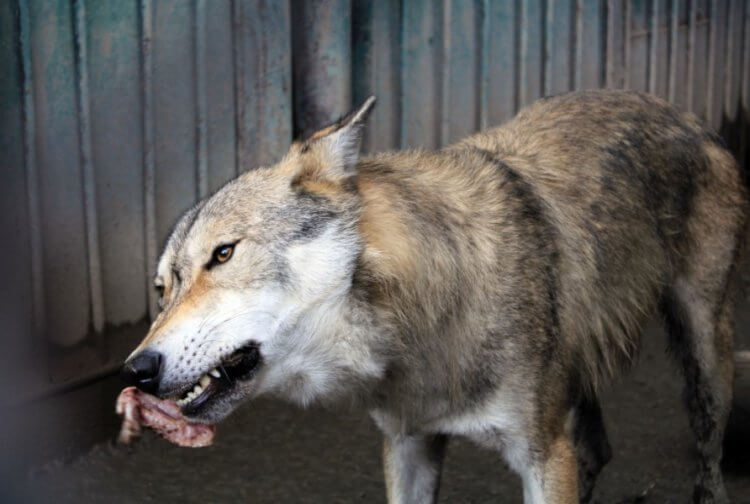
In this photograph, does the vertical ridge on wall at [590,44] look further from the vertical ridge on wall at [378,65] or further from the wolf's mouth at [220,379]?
the wolf's mouth at [220,379]

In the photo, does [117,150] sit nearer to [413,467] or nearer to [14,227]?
[14,227]

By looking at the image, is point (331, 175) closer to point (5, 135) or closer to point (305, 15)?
point (5, 135)

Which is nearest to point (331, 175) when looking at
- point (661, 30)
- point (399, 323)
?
point (399, 323)

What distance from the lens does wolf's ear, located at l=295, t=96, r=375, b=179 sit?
3799 millimetres

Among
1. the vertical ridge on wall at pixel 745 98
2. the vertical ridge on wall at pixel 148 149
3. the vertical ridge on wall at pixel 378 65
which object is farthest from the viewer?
the vertical ridge on wall at pixel 745 98

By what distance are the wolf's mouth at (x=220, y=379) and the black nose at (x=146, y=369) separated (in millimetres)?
129

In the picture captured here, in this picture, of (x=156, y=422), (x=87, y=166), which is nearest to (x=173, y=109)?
(x=87, y=166)

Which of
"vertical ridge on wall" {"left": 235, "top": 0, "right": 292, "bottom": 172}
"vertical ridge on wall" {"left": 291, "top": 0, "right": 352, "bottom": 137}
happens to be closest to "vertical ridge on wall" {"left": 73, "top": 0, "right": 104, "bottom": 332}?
"vertical ridge on wall" {"left": 235, "top": 0, "right": 292, "bottom": 172}

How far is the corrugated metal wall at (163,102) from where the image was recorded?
16.1 ft

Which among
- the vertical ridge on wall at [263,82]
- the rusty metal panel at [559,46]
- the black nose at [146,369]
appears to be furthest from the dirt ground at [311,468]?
the rusty metal panel at [559,46]

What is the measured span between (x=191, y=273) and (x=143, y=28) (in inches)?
78.2

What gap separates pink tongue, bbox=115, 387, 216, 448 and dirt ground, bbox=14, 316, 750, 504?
144 cm

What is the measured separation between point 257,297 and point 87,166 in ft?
6.15

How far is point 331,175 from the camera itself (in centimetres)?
382
